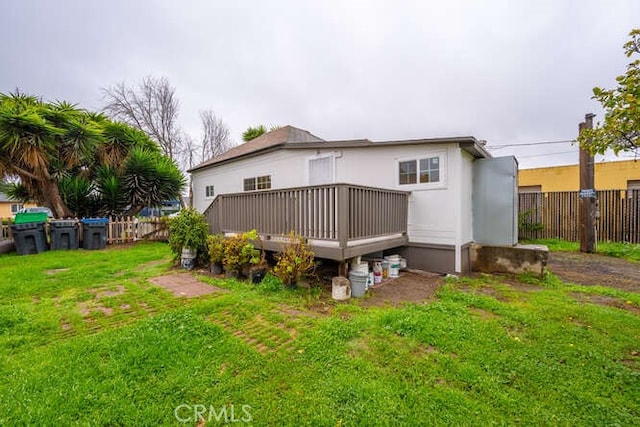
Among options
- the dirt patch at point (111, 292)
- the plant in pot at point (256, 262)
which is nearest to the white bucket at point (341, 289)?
the plant in pot at point (256, 262)

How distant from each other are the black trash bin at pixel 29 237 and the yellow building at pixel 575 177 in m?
22.4

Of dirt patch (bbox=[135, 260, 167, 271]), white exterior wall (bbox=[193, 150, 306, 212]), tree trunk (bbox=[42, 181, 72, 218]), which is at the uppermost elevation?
white exterior wall (bbox=[193, 150, 306, 212])

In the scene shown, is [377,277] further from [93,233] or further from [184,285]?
[93,233]

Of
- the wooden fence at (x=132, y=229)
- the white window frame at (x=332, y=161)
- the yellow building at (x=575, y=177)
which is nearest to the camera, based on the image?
the white window frame at (x=332, y=161)

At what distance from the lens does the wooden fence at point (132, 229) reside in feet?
37.2

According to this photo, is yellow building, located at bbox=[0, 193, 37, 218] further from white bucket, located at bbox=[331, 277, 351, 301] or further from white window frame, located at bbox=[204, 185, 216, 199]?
white bucket, located at bbox=[331, 277, 351, 301]

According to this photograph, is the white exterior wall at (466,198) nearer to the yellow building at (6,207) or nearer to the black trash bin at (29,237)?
the black trash bin at (29,237)

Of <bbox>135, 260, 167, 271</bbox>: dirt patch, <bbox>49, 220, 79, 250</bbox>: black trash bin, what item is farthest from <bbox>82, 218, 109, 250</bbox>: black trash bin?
<bbox>135, 260, 167, 271</bbox>: dirt patch

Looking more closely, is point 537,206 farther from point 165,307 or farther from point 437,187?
point 165,307

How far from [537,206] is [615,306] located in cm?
793

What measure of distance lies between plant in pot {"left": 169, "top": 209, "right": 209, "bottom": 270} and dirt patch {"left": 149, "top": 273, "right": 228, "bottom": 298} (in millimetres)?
642

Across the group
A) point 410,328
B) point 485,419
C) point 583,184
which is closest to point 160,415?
point 485,419

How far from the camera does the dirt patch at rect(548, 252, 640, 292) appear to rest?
557cm

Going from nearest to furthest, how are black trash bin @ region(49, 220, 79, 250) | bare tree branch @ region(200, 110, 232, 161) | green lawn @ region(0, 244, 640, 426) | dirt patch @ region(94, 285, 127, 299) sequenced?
1. green lawn @ region(0, 244, 640, 426)
2. dirt patch @ region(94, 285, 127, 299)
3. black trash bin @ region(49, 220, 79, 250)
4. bare tree branch @ region(200, 110, 232, 161)
